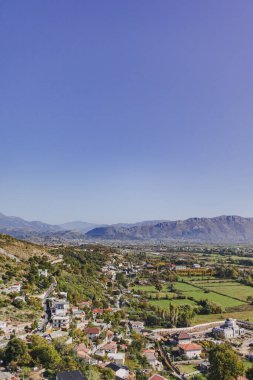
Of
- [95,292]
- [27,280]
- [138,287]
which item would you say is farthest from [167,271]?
[27,280]

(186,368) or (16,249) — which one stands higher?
(16,249)

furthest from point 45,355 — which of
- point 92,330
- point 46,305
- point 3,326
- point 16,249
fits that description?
point 16,249

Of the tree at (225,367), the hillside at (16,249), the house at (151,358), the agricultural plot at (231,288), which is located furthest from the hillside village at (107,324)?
the tree at (225,367)

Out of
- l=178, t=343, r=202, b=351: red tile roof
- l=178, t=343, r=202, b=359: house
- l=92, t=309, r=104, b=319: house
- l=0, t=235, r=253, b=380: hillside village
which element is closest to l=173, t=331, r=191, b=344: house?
l=0, t=235, r=253, b=380: hillside village

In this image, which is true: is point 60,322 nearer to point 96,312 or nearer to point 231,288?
point 96,312

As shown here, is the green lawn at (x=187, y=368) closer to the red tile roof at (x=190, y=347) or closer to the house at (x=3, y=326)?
the red tile roof at (x=190, y=347)

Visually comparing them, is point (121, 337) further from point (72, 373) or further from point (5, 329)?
point (72, 373)

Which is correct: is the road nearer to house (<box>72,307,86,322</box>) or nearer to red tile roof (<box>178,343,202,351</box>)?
house (<box>72,307,86,322</box>)
